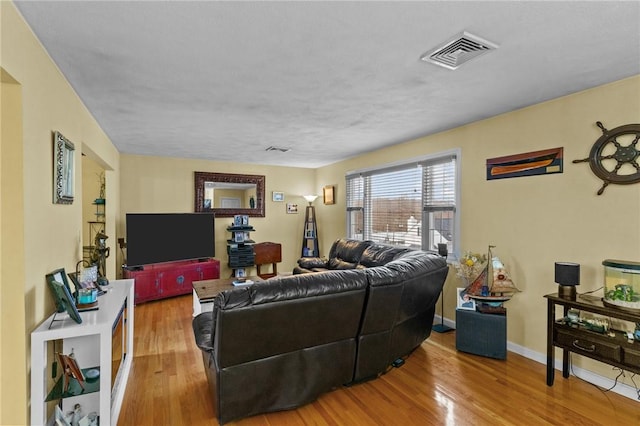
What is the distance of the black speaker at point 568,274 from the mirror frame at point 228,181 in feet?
17.0

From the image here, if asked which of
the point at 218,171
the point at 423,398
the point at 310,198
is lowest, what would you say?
the point at 423,398

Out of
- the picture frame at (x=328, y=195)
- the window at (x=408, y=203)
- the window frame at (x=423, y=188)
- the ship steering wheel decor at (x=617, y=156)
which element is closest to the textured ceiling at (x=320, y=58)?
the ship steering wheel decor at (x=617, y=156)

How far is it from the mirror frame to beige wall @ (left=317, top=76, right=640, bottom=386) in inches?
151

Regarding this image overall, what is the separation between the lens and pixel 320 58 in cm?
209

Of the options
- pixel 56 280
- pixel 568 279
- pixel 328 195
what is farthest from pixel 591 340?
pixel 328 195

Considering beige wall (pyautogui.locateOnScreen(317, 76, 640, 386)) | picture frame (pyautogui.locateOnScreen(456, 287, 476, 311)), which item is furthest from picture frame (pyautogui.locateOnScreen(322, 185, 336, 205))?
picture frame (pyautogui.locateOnScreen(456, 287, 476, 311))

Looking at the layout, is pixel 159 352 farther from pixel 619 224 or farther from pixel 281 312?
pixel 619 224

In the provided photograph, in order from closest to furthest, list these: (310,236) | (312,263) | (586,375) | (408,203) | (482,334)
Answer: (586,375)
(482,334)
(408,203)
(312,263)
(310,236)

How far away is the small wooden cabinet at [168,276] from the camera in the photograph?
16.0 feet

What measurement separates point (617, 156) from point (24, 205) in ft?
13.1

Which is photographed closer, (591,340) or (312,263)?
(591,340)

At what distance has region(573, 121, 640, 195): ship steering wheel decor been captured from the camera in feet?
7.98

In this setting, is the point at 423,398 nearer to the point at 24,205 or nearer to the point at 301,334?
the point at 301,334

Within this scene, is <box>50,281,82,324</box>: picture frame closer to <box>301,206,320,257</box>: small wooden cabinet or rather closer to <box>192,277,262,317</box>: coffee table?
<box>192,277,262,317</box>: coffee table
